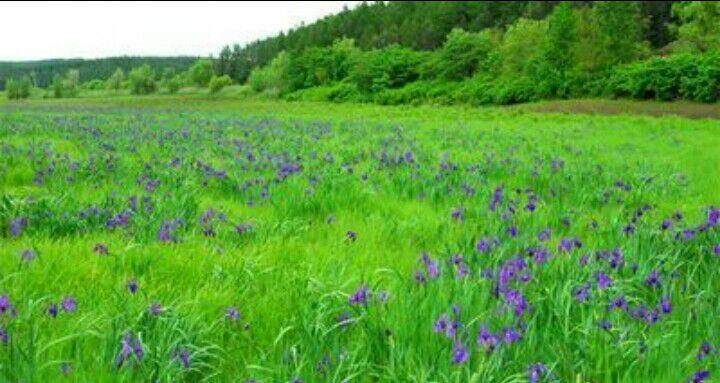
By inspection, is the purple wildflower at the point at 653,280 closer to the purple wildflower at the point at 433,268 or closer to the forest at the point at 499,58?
the purple wildflower at the point at 433,268

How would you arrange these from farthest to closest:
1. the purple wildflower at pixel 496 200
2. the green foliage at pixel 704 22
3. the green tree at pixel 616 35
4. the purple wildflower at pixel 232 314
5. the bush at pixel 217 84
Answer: the bush at pixel 217 84 < the green tree at pixel 616 35 < the green foliage at pixel 704 22 < the purple wildflower at pixel 496 200 < the purple wildflower at pixel 232 314

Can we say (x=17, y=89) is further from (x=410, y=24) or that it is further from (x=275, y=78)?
(x=410, y=24)

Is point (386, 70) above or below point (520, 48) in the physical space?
below

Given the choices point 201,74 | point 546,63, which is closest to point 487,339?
point 546,63

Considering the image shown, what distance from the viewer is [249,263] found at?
13.1 ft

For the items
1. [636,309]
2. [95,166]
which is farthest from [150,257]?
[95,166]

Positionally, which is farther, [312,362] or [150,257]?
[150,257]

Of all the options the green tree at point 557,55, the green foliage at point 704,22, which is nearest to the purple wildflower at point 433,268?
the green foliage at point 704,22

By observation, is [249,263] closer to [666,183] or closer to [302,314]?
[302,314]

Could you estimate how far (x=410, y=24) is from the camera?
13500 centimetres

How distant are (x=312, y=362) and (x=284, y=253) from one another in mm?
2004

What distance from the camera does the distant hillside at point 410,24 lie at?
10700cm

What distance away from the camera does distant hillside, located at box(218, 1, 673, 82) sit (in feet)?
351

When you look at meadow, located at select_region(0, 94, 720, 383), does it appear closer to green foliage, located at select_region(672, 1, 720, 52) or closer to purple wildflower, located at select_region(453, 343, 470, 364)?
purple wildflower, located at select_region(453, 343, 470, 364)
